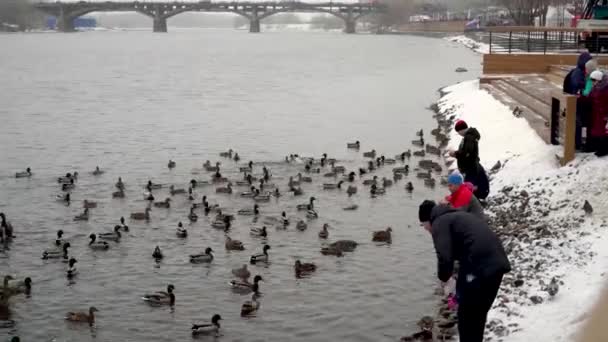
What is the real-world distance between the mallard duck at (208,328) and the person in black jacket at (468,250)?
21.1 feet

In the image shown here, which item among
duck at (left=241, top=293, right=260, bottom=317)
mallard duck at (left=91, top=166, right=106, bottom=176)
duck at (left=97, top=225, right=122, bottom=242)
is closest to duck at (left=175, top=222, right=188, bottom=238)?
duck at (left=97, top=225, right=122, bottom=242)

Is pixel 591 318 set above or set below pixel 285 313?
above

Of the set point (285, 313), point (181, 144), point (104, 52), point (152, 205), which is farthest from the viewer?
point (104, 52)

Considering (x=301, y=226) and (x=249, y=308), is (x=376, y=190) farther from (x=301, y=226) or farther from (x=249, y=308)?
(x=249, y=308)

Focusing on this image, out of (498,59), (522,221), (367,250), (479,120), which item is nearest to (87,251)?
(367,250)

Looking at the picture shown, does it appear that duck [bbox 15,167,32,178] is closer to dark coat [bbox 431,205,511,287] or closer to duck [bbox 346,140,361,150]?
duck [bbox 346,140,361,150]

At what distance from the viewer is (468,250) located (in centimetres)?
1046

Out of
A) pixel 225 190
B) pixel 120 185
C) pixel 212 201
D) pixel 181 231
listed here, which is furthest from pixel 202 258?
pixel 120 185

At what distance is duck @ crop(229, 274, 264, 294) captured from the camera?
60.3 ft

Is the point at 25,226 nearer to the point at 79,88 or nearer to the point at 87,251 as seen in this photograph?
the point at 87,251

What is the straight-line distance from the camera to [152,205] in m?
26.7

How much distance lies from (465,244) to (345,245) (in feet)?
35.8

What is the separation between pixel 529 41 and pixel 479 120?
45.7 feet

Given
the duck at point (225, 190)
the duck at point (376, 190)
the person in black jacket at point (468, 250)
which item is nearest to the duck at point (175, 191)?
the duck at point (225, 190)
